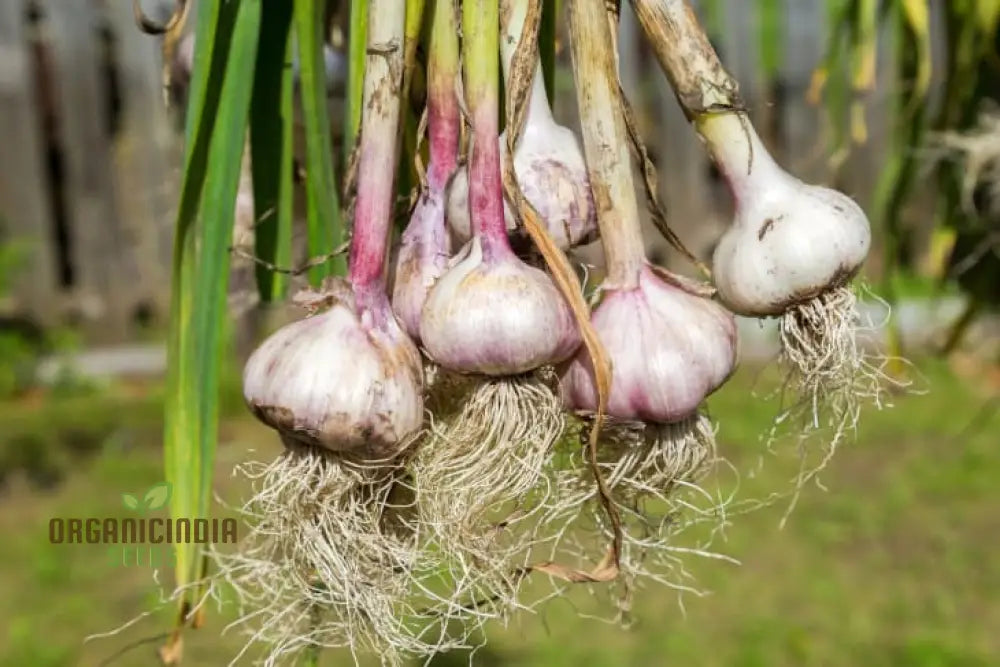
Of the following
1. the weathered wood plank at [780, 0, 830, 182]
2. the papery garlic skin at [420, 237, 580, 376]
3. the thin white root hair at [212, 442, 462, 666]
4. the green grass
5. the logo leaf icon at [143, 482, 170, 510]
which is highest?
the papery garlic skin at [420, 237, 580, 376]

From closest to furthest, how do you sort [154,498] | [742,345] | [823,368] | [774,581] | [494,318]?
[494,318] < [823,368] < [154,498] < [774,581] < [742,345]

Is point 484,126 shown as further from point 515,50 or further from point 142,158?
point 142,158

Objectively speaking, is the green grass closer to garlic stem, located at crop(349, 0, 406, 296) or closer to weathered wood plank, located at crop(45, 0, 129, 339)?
weathered wood plank, located at crop(45, 0, 129, 339)

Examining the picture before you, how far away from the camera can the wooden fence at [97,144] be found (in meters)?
3.09

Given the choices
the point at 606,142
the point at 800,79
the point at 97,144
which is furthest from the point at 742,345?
the point at 606,142

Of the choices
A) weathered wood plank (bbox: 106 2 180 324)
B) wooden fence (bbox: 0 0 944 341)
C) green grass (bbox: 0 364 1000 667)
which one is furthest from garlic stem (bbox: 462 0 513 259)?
weathered wood plank (bbox: 106 2 180 324)

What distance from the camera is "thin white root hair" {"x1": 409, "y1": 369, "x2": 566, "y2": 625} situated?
545 mm

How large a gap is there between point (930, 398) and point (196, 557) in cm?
260

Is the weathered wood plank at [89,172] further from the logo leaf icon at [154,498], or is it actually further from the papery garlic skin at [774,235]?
the papery garlic skin at [774,235]

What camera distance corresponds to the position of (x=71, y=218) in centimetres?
326

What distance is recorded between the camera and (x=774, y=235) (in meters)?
0.56

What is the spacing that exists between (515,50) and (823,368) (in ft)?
0.81

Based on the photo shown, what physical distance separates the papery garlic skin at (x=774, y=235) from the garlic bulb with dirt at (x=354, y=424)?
0.16m

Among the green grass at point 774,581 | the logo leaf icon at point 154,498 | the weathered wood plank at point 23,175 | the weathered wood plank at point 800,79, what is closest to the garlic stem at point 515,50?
the logo leaf icon at point 154,498
